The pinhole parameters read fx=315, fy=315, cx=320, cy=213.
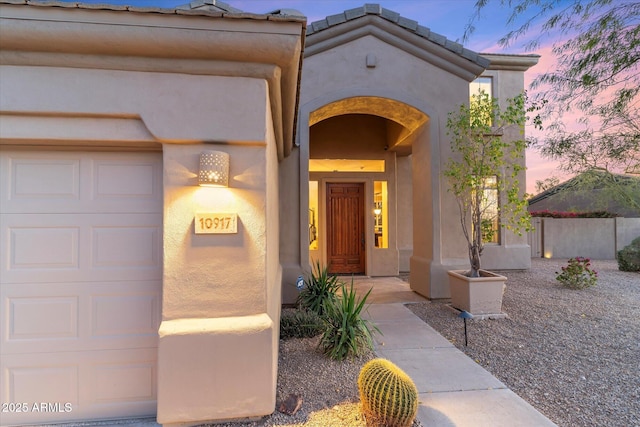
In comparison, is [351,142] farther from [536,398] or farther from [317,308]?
[536,398]

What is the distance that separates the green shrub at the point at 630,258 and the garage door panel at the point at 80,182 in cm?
1412

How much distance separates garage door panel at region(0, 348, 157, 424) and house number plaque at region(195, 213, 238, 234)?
1.23 metres

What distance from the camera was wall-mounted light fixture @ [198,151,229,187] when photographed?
2621mm

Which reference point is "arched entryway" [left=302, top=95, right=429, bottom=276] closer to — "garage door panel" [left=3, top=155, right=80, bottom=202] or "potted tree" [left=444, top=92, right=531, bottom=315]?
"potted tree" [left=444, top=92, right=531, bottom=315]

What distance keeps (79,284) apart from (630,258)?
14653 millimetres

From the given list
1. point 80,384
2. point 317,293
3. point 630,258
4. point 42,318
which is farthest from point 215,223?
point 630,258

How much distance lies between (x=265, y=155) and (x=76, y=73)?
170 cm

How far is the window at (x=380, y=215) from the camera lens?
33.1 ft

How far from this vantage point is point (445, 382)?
3562mm

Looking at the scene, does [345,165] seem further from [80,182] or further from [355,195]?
[80,182]

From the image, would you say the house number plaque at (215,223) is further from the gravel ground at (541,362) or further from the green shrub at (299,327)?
the green shrub at (299,327)

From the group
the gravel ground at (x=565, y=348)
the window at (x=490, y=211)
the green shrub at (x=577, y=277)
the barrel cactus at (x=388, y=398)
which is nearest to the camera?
the barrel cactus at (x=388, y=398)

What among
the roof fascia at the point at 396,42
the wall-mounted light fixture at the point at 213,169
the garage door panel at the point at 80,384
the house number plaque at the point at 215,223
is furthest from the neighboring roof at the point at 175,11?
the roof fascia at the point at 396,42

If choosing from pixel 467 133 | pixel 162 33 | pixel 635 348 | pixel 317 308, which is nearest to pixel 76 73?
pixel 162 33
